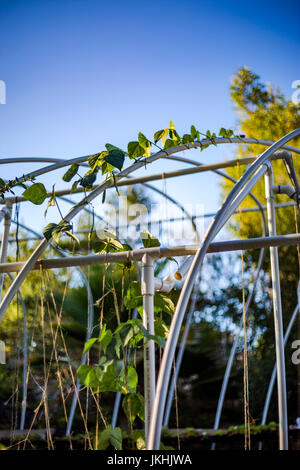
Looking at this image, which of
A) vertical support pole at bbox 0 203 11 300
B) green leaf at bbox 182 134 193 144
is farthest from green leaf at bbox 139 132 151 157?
vertical support pole at bbox 0 203 11 300

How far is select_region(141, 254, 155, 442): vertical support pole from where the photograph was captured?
5.84ft

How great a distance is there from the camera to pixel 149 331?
185cm

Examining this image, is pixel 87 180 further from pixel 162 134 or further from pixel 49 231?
pixel 162 134

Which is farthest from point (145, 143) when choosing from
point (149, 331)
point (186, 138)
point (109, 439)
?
point (109, 439)

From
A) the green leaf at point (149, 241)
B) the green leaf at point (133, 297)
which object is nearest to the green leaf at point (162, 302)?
the green leaf at point (133, 297)

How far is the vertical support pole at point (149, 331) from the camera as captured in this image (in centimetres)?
178

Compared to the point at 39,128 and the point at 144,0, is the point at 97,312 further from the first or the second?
the point at 144,0

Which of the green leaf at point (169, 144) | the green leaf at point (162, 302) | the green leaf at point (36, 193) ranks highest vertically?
the green leaf at point (169, 144)

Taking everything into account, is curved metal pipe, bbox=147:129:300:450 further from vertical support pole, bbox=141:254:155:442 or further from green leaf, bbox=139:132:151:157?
green leaf, bbox=139:132:151:157

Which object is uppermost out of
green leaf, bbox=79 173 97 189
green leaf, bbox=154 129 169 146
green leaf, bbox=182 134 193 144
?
green leaf, bbox=182 134 193 144

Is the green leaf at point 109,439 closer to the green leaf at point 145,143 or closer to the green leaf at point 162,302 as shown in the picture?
the green leaf at point 162,302

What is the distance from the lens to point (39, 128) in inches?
263

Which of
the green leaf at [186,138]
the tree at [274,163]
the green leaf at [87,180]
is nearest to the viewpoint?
the green leaf at [87,180]

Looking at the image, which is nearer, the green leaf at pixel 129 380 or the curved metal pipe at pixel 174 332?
the curved metal pipe at pixel 174 332
